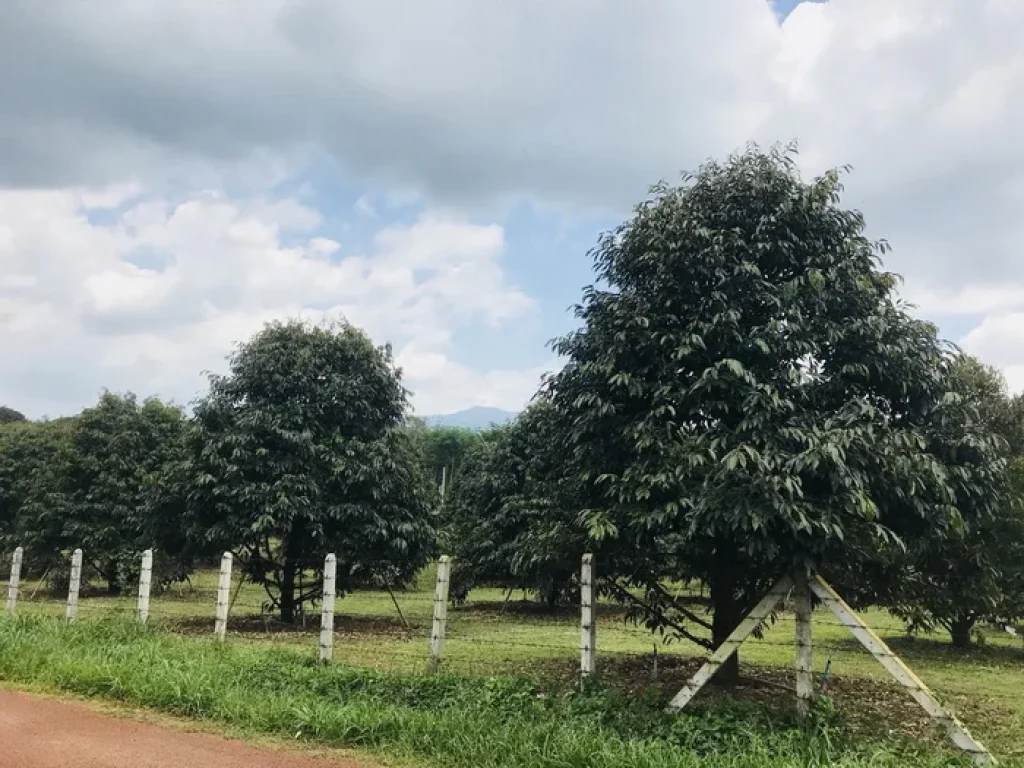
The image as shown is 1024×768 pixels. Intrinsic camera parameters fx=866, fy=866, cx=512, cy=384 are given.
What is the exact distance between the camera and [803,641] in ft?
25.2

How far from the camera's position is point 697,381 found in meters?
8.02

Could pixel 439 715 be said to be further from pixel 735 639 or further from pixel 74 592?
pixel 74 592

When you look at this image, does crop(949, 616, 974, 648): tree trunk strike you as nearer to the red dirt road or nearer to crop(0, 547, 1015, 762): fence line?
crop(0, 547, 1015, 762): fence line

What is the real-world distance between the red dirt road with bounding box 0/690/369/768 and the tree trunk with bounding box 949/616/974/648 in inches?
564

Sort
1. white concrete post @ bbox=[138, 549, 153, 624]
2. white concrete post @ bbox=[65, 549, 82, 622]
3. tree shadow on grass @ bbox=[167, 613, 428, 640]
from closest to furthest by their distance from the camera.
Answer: white concrete post @ bbox=[138, 549, 153, 624], white concrete post @ bbox=[65, 549, 82, 622], tree shadow on grass @ bbox=[167, 613, 428, 640]

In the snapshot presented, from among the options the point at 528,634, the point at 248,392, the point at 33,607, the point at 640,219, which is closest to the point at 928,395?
the point at 640,219

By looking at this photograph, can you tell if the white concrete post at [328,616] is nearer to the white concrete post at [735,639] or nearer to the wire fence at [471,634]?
the wire fence at [471,634]

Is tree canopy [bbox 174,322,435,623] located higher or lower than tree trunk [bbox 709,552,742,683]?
higher

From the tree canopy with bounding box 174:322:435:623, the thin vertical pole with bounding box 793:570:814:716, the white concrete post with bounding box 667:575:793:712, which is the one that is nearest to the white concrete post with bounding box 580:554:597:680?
the white concrete post with bounding box 667:575:793:712

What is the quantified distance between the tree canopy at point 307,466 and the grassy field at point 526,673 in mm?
1462

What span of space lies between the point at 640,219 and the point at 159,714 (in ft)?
22.4

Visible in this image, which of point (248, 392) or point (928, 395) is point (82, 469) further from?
point (928, 395)

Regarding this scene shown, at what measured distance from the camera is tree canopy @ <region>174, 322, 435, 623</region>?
15711 mm

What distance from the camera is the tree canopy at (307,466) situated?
51.5 ft
